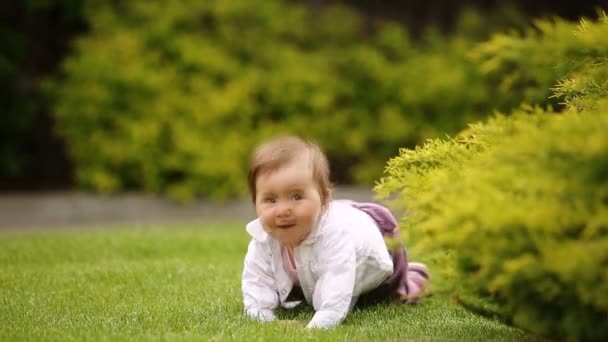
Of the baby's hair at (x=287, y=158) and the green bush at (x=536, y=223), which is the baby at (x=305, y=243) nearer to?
the baby's hair at (x=287, y=158)

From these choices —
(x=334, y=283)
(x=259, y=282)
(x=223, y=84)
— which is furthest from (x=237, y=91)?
(x=334, y=283)

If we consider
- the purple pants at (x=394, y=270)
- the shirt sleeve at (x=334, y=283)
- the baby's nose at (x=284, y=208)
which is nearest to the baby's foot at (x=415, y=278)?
the purple pants at (x=394, y=270)

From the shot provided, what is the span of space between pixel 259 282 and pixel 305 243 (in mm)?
334

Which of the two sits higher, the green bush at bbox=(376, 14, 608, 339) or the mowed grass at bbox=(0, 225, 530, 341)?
the green bush at bbox=(376, 14, 608, 339)

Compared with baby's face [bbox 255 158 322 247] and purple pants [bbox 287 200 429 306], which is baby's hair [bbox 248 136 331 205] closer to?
baby's face [bbox 255 158 322 247]

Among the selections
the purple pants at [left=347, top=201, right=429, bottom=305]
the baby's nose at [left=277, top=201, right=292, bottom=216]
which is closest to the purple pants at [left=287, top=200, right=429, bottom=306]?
the purple pants at [left=347, top=201, right=429, bottom=305]

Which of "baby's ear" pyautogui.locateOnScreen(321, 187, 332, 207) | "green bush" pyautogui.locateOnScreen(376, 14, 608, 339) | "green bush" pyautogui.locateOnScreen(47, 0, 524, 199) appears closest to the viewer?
"green bush" pyautogui.locateOnScreen(376, 14, 608, 339)

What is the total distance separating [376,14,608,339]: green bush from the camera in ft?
8.46

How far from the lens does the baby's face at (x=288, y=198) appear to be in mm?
3725

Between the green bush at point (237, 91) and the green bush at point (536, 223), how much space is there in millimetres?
7293

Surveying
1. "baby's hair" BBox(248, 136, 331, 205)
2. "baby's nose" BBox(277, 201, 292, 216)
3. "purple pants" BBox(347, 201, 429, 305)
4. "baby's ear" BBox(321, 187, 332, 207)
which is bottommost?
"purple pants" BBox(347, 201, 429, 305)

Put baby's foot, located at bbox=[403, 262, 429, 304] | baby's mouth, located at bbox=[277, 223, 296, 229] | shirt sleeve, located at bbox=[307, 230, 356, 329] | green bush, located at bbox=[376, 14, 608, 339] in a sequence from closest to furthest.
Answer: green bush, located at bbox=[376, 14, 608, 339] < shirt sleeve, located at bbox=[307, 230, 356, 329] < baby's mouth, located at bbox=[277, 223, 296, 229] < baby's foot, located at bbox=[403, 262, 429, 304]

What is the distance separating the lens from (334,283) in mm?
3730

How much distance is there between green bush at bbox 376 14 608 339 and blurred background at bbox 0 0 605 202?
23.9ft
